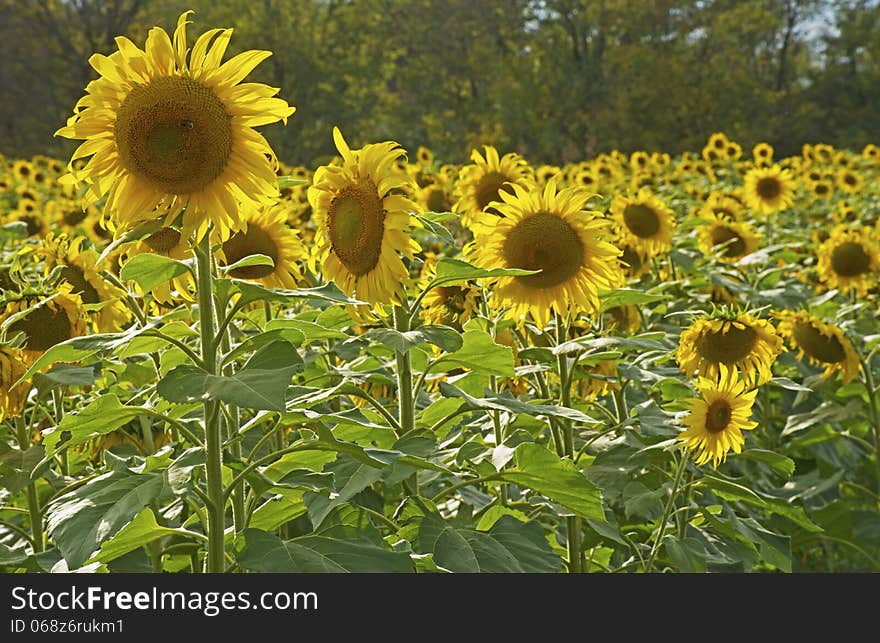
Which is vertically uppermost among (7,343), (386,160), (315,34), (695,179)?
(315,34)

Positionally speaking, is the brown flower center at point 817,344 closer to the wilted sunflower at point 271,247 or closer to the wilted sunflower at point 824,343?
the wilted sunflower at point 824,343

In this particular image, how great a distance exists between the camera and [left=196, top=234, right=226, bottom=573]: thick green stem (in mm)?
2150

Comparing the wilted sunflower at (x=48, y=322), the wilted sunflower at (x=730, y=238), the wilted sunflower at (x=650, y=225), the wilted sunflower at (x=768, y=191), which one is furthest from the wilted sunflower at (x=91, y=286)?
the wilted sunflower at (x=768, y=191)

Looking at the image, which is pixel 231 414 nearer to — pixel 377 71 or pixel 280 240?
pixel 280 240

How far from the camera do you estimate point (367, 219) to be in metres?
2.62

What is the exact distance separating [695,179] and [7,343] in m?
11.5

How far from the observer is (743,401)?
2.96 meters

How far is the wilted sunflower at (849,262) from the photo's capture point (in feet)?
18.8

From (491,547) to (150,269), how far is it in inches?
35.7

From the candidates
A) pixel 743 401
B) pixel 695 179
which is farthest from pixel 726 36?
pixel 743 401

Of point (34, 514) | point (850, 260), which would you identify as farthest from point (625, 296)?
point (850, 260)

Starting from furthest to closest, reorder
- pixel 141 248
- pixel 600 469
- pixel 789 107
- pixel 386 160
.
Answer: pixel 789 107 → pixel 600 469 → pixel 141 248 → pixel 386 160

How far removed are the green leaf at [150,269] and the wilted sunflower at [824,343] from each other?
8.71ft

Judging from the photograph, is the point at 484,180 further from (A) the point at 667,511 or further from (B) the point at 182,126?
(B) the point at 182,126
